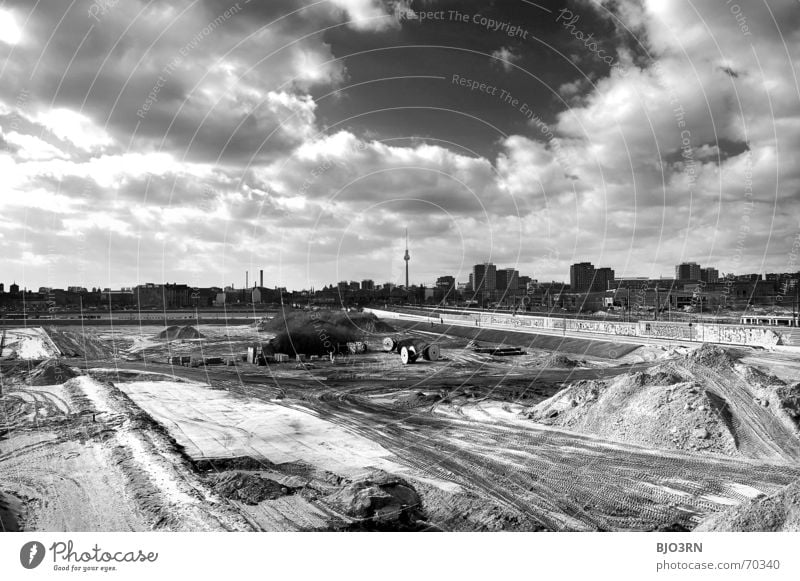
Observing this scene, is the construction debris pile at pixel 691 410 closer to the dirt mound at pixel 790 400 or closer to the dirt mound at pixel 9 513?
the dirt mound at pixel 790 400

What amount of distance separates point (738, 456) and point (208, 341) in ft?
147

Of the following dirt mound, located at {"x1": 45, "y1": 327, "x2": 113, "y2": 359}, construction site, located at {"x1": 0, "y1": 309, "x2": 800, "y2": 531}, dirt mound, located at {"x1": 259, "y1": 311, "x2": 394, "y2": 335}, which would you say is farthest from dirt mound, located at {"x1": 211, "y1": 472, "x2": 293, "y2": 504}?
dirt mound, located at {"x1": 45, "y1": 327, "x2": 113, "y2": 359}

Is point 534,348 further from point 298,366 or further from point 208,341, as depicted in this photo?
point 208,341

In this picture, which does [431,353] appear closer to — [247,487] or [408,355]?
[408,355]

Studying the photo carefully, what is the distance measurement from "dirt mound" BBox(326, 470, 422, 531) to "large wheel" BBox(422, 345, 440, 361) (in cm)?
2520

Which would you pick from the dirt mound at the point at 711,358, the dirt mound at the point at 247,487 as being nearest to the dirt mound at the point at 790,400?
the dirt mound at the point at 711,358

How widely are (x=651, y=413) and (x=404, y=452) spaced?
798cm

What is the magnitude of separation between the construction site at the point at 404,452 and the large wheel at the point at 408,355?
7.43 metres

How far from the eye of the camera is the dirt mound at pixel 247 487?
34.8 feet

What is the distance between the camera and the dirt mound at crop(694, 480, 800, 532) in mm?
8555

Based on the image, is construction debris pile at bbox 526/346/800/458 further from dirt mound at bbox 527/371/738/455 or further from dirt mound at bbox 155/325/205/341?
dirt mound at bbox 155/325/205/341

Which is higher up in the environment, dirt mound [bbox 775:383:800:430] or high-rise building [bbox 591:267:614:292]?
high-rise building [bbox 591:267:614:292]
